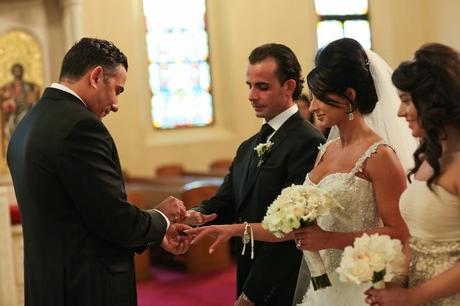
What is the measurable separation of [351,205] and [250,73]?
817 millimetres

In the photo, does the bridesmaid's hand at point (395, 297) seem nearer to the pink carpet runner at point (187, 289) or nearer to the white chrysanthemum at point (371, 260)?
the white chrysanthemum at point (371, 260)

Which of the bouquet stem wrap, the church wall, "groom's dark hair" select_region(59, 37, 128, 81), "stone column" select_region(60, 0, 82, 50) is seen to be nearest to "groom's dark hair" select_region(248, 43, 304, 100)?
"groom's dark hair" select_region(59, 37, 128, 81)

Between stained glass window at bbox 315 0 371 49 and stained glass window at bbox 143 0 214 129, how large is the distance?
2.14 m

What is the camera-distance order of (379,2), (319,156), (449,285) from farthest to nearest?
(379,2)
(319,156)
(449,285)

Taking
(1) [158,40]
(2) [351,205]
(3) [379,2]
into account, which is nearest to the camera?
(2) [351,205]

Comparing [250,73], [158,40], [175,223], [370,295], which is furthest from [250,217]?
[158,40]

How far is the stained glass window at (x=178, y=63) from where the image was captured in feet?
37.6

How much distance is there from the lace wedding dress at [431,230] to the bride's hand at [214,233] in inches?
33.0

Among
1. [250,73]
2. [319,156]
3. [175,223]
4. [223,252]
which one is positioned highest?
[250,73]

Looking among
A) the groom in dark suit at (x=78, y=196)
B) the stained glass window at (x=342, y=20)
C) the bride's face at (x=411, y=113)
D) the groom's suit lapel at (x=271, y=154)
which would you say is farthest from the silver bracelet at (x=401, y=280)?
the stained glass window at (x=342, y=20)

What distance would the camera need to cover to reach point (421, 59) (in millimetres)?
2207

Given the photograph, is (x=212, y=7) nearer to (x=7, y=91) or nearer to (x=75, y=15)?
(x=75, y=15)

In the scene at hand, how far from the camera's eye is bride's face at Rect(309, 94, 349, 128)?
2695 millimetres

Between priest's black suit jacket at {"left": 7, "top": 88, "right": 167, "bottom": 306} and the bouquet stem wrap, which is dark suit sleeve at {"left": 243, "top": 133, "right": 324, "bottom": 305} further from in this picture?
priest's black suit jacket at {"left": 7, "top": 88, "right": 167, "bottom": 306}
